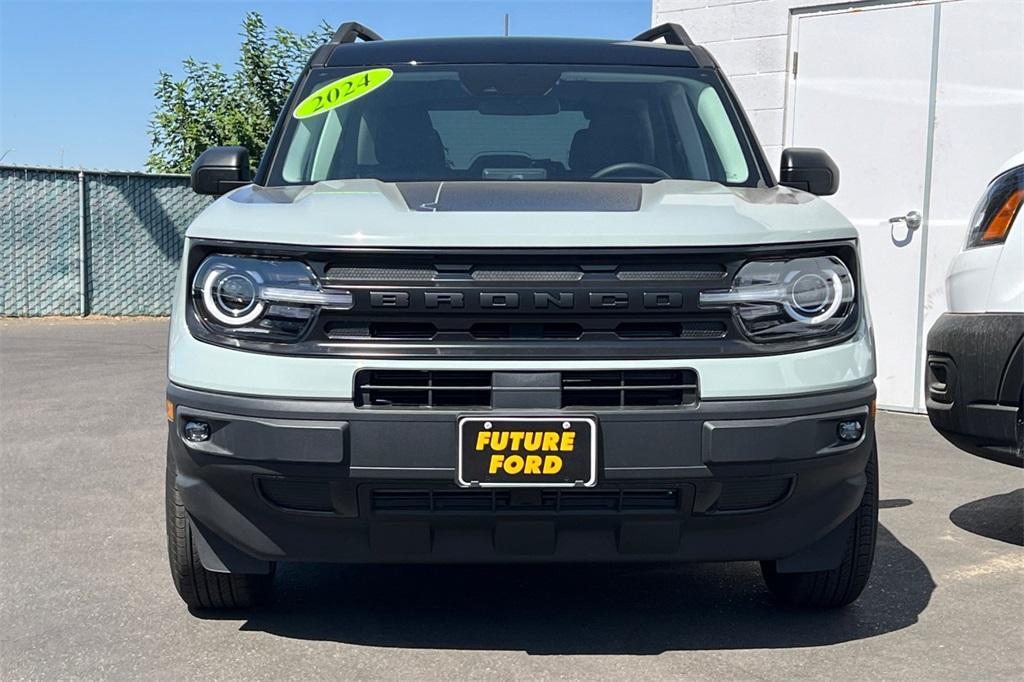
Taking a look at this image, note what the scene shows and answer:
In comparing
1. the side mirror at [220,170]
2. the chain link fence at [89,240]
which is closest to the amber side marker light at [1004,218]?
the side mirror at [220,170]

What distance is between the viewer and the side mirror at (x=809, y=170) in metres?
4.27

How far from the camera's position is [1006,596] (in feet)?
13.2

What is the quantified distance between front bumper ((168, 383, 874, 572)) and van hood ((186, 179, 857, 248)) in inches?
16.5

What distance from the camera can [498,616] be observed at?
12.1 feet

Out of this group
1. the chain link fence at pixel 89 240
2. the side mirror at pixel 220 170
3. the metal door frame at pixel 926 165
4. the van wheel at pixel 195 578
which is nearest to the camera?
the van wheel at pixel 195 578

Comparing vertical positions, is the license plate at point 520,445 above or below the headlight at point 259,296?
below

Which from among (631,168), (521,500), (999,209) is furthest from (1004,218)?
(521,500)

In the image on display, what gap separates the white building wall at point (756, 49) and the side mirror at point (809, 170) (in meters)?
4.96

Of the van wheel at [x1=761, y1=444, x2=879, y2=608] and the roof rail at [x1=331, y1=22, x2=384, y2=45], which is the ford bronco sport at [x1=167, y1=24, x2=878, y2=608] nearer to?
the van wheel at [x1=761, y1=444, x2=879, y2=608]

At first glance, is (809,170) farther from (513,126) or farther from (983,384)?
(513,126)

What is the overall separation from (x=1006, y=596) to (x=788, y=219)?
1645 mm

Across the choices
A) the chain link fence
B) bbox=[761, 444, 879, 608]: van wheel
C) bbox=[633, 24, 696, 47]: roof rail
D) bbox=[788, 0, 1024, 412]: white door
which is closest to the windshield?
bbox=[633, 24, 696, 47]: roof rail

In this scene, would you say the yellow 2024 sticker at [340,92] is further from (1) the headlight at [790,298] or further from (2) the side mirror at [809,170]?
(1) the headlight at [790,298]

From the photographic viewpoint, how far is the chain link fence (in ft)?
46.2
